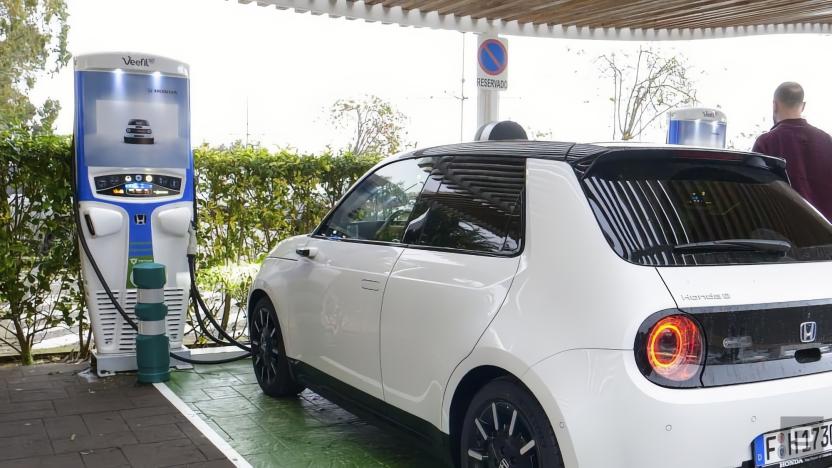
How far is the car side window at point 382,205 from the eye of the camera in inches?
144

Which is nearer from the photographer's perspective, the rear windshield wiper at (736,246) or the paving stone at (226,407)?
the rear windshield wiper at (736,246)

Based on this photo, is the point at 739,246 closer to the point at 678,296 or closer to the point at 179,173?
the point at 678,296

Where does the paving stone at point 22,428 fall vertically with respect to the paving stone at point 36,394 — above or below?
below

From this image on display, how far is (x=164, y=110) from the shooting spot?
17.9 feet

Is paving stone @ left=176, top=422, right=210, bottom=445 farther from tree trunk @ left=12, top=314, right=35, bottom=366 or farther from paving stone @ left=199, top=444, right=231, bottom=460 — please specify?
tree trunk @ left=12, top=314, right=35, bottom=366

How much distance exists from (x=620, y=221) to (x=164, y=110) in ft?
12.8

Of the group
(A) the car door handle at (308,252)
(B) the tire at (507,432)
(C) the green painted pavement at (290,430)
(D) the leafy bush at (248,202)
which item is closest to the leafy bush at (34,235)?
(D) the leafy bush at (248,202)

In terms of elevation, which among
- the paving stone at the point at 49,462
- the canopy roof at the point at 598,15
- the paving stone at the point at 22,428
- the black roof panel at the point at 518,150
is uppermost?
the canopy roof at the point at 598,15

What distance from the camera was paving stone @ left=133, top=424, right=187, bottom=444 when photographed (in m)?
4.21

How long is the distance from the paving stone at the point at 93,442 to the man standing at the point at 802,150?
14.1ft

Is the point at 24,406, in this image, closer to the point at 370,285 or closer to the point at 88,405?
the point at 88,405

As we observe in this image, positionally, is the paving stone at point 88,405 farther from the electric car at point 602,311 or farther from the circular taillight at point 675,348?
the circular taillight at point 675,348

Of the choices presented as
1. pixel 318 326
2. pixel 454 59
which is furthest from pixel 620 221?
pixel 454 59

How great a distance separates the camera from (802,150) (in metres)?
4.91
